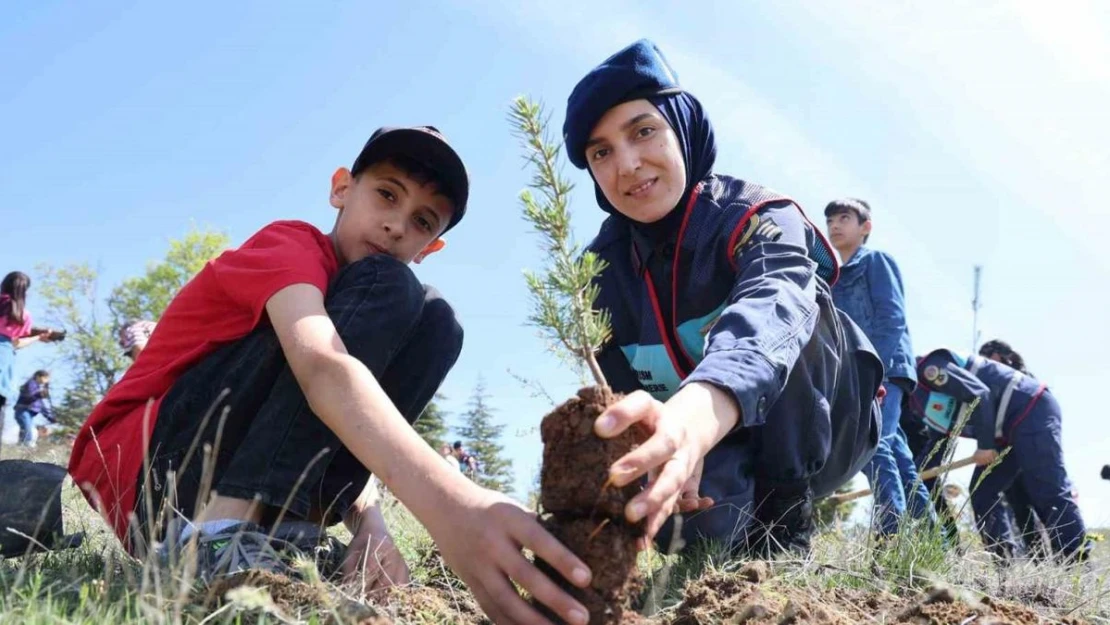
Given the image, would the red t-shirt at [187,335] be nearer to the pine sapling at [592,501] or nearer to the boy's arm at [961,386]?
the pine sapling at [592,501]

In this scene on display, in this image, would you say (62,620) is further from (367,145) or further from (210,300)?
(367,145)

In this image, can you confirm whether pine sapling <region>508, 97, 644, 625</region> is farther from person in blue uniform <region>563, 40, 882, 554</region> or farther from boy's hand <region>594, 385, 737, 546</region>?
person in blue uniform <region>563, 40, 882, 554</region>

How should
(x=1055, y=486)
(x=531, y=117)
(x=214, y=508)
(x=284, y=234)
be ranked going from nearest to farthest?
(x=531, y=117)
(x=214, y=508)
(x=284, y=234)
(x=1055, y=486)

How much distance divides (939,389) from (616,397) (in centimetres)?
533

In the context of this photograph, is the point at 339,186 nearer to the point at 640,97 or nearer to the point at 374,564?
the point at 640,97

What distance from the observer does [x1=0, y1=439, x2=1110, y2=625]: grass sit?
1458 millimetres

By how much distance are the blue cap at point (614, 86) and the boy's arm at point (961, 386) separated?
4236mm

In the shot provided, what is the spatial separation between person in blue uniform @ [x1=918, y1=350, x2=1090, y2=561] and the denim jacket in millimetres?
1000

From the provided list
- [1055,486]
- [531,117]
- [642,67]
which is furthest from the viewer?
[1055,486]

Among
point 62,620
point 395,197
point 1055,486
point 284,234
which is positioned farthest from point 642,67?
point 1055,486

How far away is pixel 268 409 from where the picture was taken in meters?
2.03

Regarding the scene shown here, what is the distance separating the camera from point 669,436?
137 centimetres

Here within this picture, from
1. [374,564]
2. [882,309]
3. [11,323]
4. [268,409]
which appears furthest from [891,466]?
[11,323]

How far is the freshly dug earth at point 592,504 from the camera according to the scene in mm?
1360
